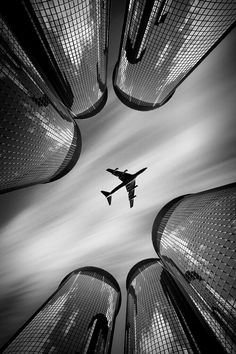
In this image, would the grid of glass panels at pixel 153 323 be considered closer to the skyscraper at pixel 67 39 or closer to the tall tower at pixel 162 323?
the tall tower at pixel 162 323

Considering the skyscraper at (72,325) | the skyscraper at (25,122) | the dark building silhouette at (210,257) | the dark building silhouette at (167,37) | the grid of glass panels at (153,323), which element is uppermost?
the dark building silhouette at (167,37)

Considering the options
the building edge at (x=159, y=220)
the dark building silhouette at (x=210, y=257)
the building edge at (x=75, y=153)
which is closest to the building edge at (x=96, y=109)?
the building edge at (x=75, y=153)

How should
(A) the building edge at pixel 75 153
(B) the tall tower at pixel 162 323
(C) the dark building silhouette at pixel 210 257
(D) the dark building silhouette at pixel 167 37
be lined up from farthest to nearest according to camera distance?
Result: 1. (A) the building edge at pixel 75 153
2. (B) the tall tower at pixel 162 323
3. (C) the dark building silhouette at pixel 210 257
4. (D) the dark building silhouette at pixel 167 37

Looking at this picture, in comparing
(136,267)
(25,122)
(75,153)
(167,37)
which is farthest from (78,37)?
(136,267)

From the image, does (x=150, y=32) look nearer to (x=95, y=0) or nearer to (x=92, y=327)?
(x=95, y=0)

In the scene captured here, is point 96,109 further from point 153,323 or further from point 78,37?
point 153,323

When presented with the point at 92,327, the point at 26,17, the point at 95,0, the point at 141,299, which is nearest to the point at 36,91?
the point at 26,17
